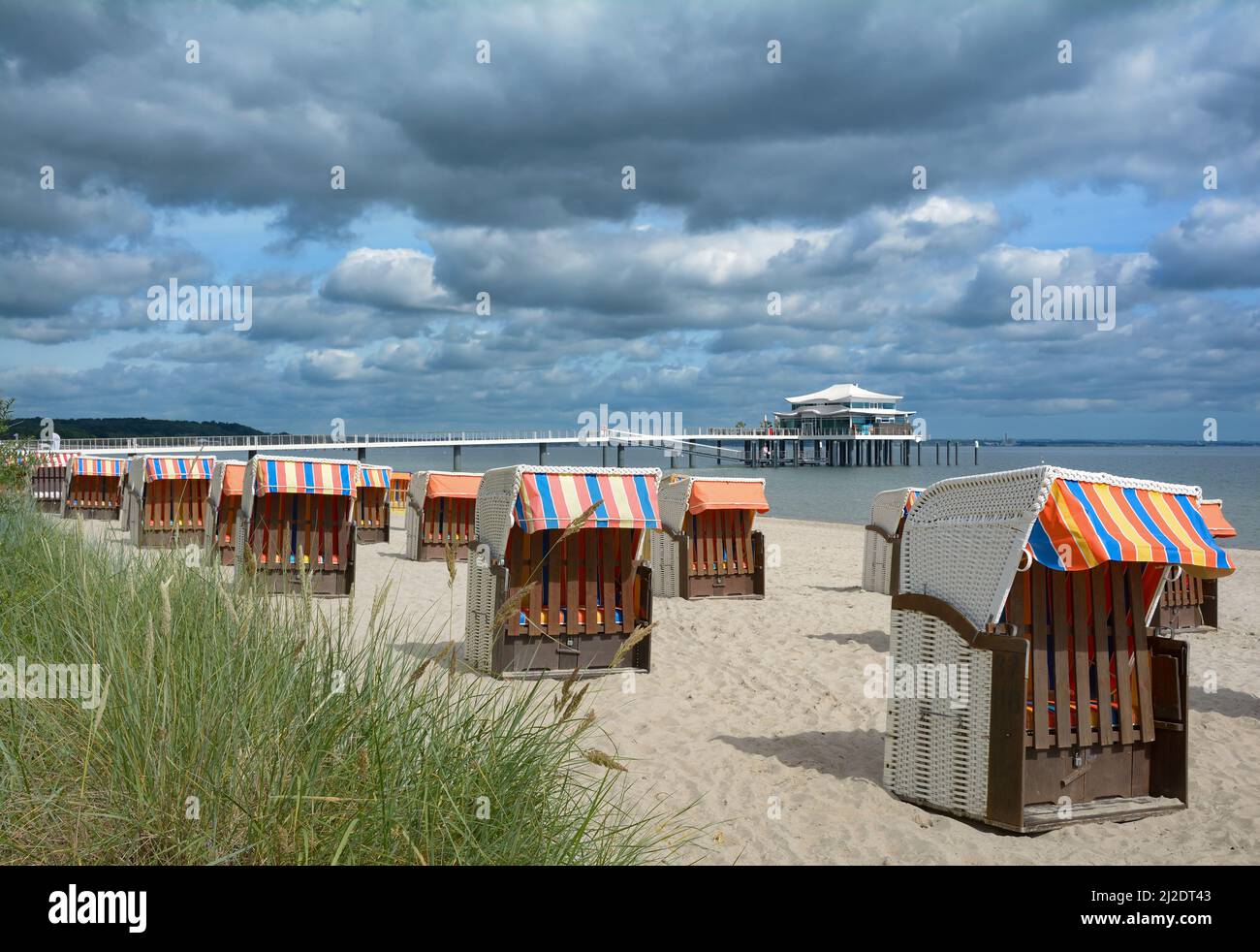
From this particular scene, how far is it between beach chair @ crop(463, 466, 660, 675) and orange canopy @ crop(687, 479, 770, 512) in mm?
3439

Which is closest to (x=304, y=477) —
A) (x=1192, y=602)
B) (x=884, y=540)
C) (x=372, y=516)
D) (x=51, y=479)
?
(x=884, y=540)

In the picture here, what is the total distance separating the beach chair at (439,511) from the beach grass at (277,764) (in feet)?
35.5

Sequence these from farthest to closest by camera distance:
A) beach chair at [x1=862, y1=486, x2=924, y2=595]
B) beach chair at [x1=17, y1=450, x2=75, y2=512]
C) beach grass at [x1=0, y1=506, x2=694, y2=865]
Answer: beach chair at [x1=17, y1=450, x2=75, y2=512], beach chair at [x1=862, y1=486, x2=924, y2=595], beach grass at [x1=0, y1=506, x2=694, y2=865]

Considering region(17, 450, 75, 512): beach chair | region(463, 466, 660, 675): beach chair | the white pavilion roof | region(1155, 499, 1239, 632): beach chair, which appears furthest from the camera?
the white pavilion roof

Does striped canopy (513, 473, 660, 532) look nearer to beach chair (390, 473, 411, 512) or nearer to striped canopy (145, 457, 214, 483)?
striped canopy (145, 457, 214, 483)

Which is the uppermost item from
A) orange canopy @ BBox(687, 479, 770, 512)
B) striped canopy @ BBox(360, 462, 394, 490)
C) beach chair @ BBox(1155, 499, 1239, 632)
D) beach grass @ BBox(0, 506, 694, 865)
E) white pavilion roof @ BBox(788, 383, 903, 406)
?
white pavilion roof @ BBox(788, 383, 903, 406)

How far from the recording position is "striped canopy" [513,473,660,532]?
19.9 ft

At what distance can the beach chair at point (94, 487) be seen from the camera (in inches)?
789

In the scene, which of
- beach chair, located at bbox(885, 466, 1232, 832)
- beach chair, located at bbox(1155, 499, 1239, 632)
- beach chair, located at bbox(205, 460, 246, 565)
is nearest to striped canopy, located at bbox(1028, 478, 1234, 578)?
beach chair, located at bbox(885, 466, 1232, 832)

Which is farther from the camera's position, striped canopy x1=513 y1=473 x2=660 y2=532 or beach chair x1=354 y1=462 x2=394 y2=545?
beach chair x1=354 y1=462 x2=394 y2=545

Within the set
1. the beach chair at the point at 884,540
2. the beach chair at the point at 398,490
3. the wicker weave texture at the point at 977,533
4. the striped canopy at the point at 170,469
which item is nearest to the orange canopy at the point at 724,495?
the beach chair at the point at 884,540
